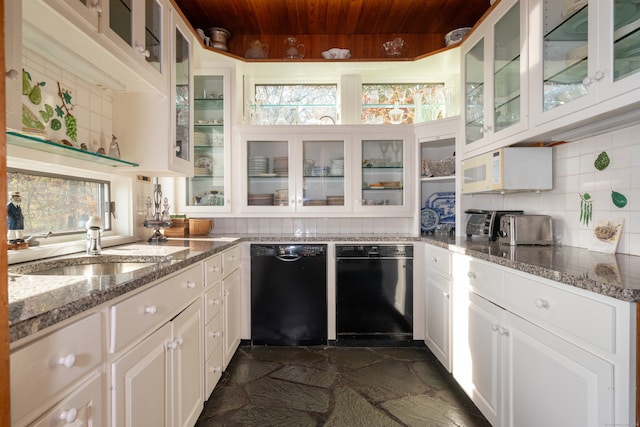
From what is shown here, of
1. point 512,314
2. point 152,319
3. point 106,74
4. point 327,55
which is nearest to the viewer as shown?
point 152,319

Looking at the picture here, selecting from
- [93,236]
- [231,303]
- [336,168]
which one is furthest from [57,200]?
[336,168]

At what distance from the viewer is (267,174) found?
3.02m

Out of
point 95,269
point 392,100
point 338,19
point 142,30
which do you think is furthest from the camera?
point 392,100

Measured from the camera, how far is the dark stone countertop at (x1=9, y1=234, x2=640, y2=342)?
0.73m

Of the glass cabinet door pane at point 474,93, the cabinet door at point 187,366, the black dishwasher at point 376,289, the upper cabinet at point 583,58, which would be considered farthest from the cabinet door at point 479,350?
the cabinet door at point 187,366

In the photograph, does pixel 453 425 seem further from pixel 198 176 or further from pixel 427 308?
pixel 198 176

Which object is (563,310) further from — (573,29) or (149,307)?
(149,307)

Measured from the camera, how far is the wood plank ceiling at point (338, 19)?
267cm

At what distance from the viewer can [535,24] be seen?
5.56 feet

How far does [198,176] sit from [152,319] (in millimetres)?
1995

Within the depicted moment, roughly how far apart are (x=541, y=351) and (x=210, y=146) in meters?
2.74

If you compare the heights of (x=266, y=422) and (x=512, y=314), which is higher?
(x=512, y=314)

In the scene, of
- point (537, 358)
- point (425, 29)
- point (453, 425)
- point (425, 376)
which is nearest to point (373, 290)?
point (425, 376)

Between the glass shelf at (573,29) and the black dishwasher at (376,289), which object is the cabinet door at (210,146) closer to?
the black dishwasher at (376,289)
